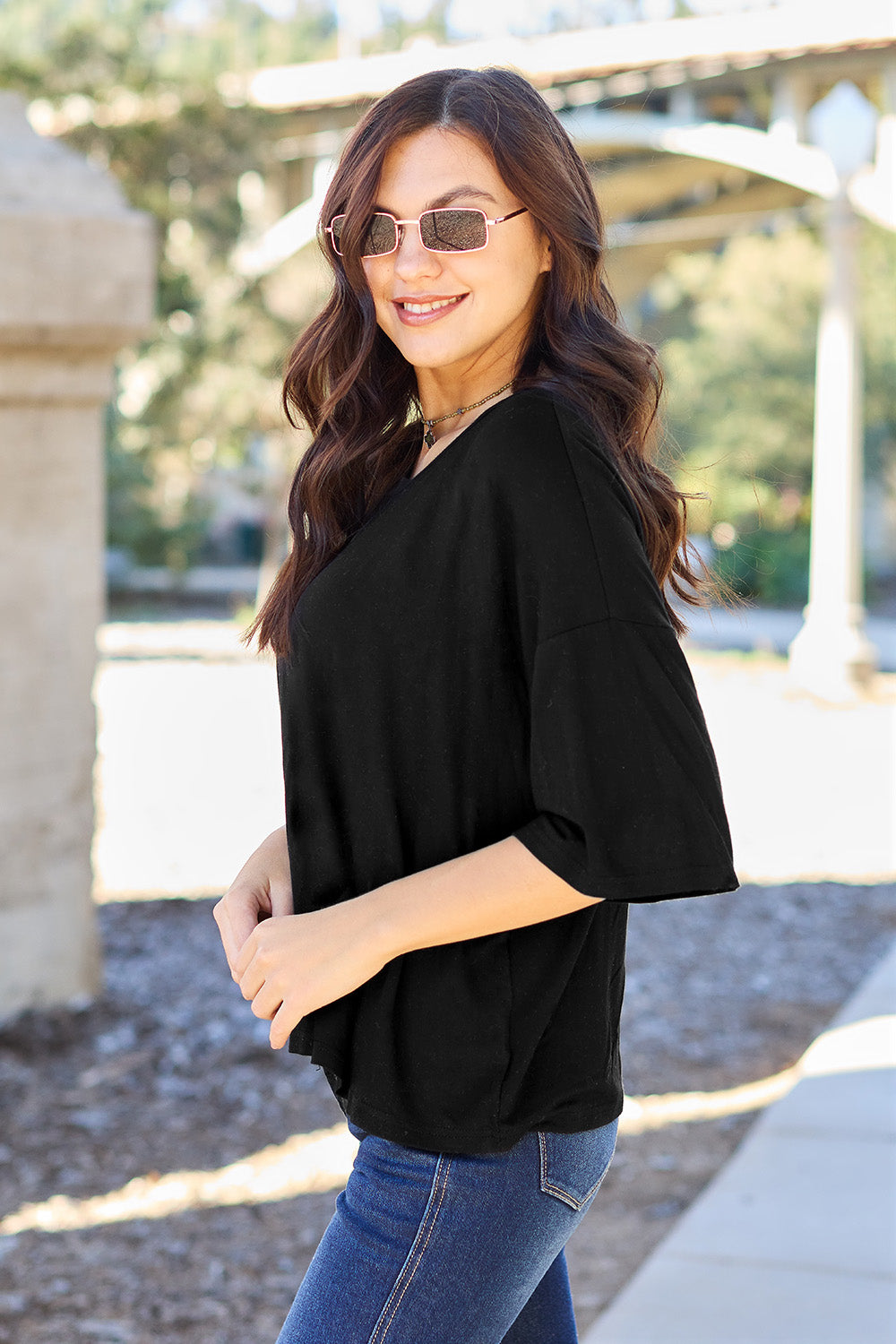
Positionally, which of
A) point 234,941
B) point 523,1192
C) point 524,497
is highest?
point 524,497

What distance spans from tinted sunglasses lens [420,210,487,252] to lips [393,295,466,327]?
0.19 feet

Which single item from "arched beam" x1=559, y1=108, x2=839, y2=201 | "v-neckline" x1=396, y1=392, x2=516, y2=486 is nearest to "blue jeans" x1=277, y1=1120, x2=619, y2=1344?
"v-neckline" x1=396, y1=392, x2=516, y2=486

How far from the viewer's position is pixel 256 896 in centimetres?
172

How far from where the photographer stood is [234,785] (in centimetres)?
900

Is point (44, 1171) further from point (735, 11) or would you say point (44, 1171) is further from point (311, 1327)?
point (735, 11)

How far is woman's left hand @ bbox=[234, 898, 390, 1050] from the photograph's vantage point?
1.42 meters

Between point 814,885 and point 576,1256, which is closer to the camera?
point 576,1256

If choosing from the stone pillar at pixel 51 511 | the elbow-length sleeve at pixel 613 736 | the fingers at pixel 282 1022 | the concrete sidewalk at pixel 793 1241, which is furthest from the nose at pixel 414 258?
the stone pillar at pixel 51 511

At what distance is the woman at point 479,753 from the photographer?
53.0 inches

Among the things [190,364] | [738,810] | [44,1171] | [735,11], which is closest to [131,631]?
[190,364]

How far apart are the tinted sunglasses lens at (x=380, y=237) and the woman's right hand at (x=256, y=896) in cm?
67

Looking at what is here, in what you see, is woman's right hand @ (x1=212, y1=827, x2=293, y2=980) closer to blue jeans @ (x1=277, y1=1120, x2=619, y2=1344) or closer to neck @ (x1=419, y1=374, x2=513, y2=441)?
blue jeans @ (x1=277, y1=1120, x2=619, y2=1344)

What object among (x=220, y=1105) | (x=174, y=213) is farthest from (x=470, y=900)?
(x=174, y=213)

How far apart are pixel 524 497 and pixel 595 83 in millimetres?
13177
